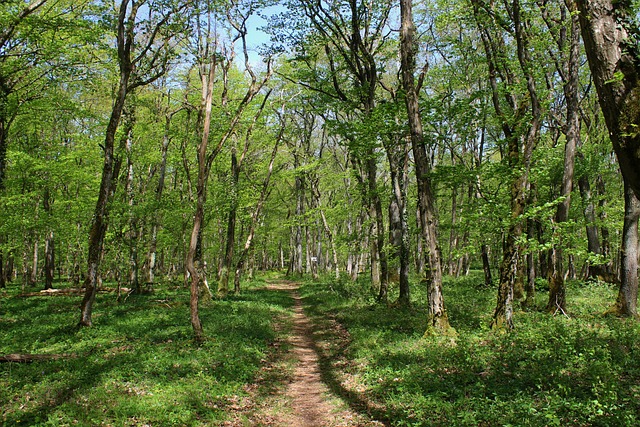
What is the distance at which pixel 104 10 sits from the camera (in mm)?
13648

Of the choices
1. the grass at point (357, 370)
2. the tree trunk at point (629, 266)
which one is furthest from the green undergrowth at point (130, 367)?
the tree trunk at point (629, 266)

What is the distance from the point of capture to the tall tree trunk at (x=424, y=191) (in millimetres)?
10375

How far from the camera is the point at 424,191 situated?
1091 centimetres

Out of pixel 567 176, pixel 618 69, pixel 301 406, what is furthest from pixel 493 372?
pixel 567 176

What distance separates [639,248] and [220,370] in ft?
49.6

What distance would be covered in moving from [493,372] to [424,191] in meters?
5.12

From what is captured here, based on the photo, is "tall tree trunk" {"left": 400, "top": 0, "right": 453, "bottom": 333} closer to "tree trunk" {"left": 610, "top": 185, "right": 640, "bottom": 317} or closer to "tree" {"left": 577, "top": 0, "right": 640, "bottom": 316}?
"tree trunk" {"left": 610, "top": 185, "right": 640, "bottom": 317}

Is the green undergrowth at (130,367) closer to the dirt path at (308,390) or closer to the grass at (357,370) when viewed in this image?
the grass at (357,370)

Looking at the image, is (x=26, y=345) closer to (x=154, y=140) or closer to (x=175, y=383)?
(x=175, y=383)

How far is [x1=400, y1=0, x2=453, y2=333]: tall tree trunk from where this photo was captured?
1038cm

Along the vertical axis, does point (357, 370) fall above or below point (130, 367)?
below

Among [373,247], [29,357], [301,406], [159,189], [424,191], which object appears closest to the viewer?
[301,406]

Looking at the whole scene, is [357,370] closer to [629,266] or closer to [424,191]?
[424,191]

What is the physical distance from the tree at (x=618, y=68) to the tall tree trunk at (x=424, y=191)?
7.30m
